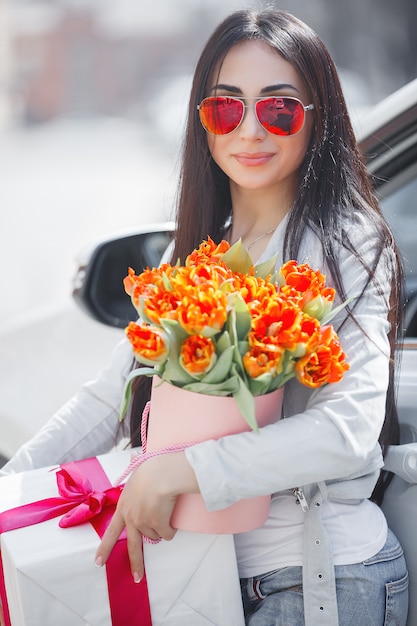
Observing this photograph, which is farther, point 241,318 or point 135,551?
point 135,551

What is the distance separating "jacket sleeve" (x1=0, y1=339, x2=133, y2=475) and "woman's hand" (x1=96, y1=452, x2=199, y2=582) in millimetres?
566

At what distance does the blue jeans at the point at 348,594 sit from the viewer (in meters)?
1.76

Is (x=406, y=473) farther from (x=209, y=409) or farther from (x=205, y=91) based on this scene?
(x=205, y=91)

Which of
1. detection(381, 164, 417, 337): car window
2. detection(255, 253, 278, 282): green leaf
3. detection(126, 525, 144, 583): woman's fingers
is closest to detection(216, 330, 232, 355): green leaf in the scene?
detection(255, 253, 278, 282): green leaf

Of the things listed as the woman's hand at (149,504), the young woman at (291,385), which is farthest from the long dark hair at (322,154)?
the woman's hand at (149,504)

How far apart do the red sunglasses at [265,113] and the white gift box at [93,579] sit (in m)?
0.87

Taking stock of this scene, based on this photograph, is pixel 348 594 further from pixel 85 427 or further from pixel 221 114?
pixel 221 114

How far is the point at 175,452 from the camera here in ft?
5.31

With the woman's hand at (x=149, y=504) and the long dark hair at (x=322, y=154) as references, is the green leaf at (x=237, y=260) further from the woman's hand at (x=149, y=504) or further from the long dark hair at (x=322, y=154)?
the woman's hand at (x=149, y=504)

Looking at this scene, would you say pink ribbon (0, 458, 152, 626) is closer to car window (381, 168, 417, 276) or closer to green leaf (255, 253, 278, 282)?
green leaf (255, 253, 278, 282)

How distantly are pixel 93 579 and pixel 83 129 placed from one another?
64.1ft

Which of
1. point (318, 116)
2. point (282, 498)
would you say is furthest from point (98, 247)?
point (282, 498)

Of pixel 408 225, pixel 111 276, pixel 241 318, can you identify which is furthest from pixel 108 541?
pixel 408 225

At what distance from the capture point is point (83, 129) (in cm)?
2042
